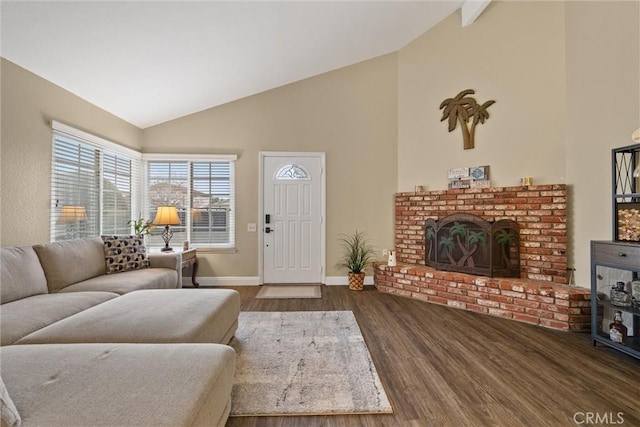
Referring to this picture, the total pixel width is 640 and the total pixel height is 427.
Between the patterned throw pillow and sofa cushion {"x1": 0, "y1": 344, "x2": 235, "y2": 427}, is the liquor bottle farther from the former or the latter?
the patterned throw pillow

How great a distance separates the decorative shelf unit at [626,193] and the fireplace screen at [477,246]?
994mm

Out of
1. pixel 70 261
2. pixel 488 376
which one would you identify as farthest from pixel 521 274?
pixel 70 261

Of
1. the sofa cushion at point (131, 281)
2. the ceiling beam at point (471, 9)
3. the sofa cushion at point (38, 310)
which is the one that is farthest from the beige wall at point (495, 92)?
the sofa cushion at point (38, 310)

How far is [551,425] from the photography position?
5.13 ft

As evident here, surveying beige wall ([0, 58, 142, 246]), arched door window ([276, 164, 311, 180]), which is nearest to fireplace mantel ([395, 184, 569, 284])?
arched door window ([276, 164, 311, 180])

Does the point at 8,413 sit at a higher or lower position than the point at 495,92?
lower

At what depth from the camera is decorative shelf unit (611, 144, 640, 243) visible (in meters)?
2.44

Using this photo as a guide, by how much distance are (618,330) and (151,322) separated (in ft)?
11.4

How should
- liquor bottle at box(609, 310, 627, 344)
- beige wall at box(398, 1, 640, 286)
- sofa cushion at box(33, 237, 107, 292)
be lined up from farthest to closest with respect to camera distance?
beige wall at box(398, 1, 640, 286) < sofa cushion at box(33, 237, 107, 292) < liquor bottle at box(609, 310, 627, 344)

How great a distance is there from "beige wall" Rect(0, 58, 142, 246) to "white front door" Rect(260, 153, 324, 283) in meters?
2.50

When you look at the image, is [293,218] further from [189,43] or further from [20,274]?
[20,274]

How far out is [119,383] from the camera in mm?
1126

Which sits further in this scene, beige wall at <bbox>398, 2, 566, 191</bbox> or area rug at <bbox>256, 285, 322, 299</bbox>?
area rug at <bbox>256, 285, 322, 299</bbox>

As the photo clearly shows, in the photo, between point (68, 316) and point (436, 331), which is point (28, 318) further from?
point (436, 331)
